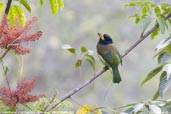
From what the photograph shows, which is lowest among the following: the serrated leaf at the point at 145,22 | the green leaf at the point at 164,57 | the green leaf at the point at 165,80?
the green leaf at the point at 165,80

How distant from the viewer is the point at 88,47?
6.92 metres

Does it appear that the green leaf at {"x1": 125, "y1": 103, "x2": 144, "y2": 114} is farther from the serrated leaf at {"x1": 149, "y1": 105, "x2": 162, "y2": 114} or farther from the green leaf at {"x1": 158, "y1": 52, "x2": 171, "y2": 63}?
the green leaf at {"x1": 158, "y1": 52, "x2": 171, "y2": 63}

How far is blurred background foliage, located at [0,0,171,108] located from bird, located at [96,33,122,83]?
460 centimetres

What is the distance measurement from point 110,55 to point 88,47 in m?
5.05

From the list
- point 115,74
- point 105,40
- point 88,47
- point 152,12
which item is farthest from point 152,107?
point 88,47

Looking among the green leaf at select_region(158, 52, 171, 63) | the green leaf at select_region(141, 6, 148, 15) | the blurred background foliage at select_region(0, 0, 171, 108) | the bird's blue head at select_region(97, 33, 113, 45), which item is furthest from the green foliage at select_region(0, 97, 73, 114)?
the blurred background foliage at select_region(0, 0, 171, 108)

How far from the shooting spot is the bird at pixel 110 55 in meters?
1.86

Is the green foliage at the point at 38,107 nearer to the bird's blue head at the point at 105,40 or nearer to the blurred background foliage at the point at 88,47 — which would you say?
the bird's blue head at the point at 105,40

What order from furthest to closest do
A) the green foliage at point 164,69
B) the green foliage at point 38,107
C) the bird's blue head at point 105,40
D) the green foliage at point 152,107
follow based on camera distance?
1. the bird's blue head at point 105,40
2. the green foliage at point 164,69
3. the green foliage at point 152,107
4. the green foliage at point 38,107

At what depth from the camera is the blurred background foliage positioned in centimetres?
676

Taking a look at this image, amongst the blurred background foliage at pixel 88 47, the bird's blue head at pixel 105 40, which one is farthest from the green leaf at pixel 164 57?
the blurred background foliage at pixel 88 47

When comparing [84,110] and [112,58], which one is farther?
[112,58]

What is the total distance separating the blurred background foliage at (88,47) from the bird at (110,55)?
15.1 ft

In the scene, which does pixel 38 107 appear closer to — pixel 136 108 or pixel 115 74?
pixel 136 108
